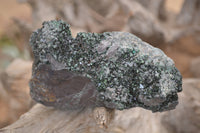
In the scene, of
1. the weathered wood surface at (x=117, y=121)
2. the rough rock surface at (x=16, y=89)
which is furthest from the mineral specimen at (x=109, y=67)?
the rough rock surface at (x=16, y=89)

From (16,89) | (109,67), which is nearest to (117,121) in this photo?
(109,67)

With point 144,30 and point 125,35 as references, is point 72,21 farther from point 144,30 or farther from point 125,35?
point 125,35

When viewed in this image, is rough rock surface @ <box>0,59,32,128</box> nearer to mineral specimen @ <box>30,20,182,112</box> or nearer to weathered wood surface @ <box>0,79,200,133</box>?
weathered wood surface @ <box>0,79,200,133</box>

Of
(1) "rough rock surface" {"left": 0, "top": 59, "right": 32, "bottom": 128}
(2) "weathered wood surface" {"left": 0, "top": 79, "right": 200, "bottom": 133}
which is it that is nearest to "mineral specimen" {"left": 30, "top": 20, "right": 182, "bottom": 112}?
(2) "weathered wood surface" {"left": 0, "top": 79, "right": 200, "bottom": 133}

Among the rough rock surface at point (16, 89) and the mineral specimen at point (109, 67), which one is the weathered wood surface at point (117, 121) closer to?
the mineral specimen at point (109, 67)

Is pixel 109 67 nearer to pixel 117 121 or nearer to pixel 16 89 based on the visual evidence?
pixel 117 121
